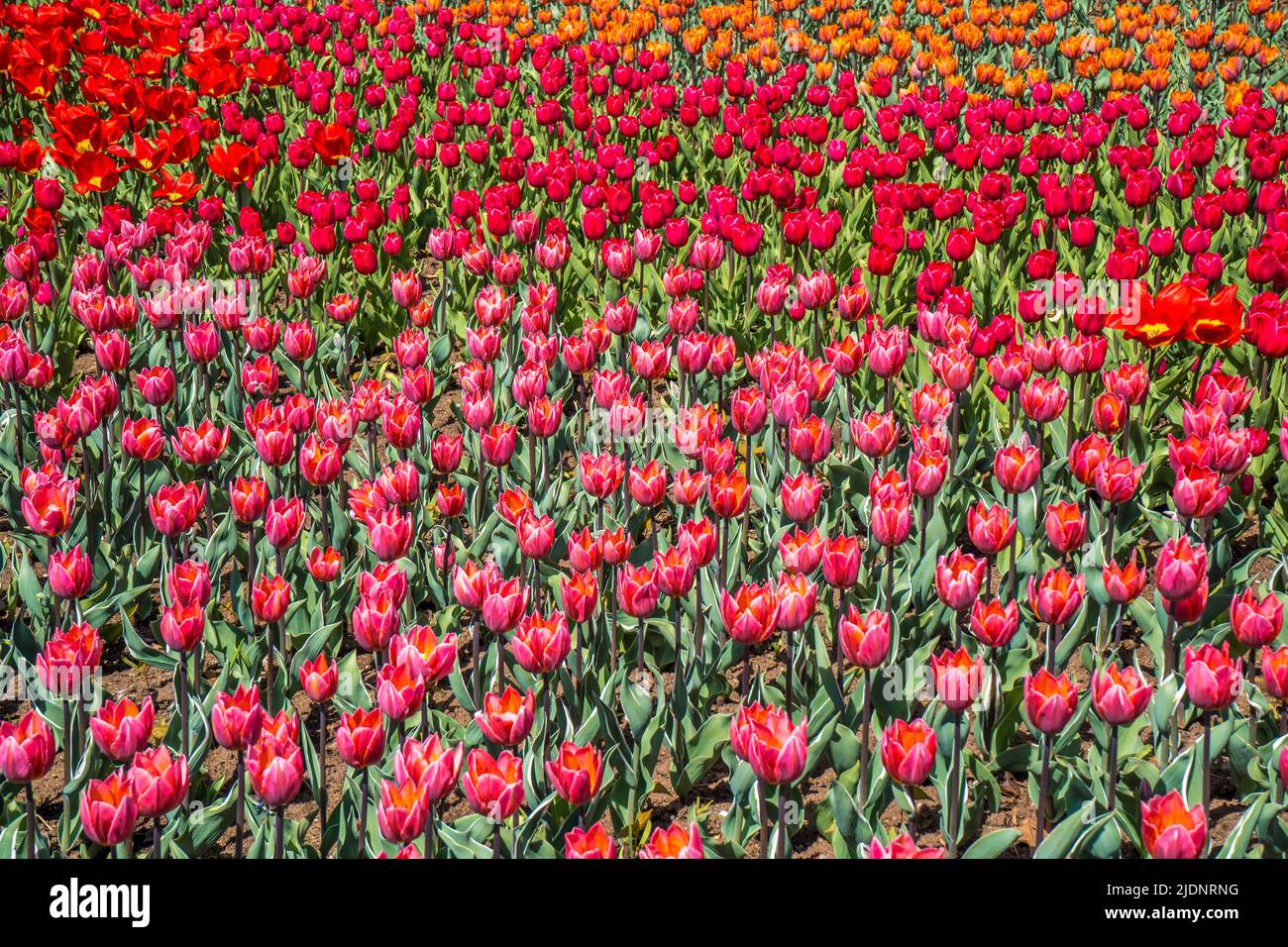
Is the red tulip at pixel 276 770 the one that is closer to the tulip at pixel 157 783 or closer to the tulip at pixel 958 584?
the tulip at pixel 157 783

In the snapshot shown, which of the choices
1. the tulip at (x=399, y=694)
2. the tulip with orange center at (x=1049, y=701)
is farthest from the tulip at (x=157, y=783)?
the tulip with orange center at (x=1049, y=701)

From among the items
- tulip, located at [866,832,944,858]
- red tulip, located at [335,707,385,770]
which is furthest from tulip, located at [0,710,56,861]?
tulip, located at [866,832,944,858]

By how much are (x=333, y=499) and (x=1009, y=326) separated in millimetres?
2250

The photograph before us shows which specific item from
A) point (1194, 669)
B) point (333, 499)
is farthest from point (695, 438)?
point (1194, 669)

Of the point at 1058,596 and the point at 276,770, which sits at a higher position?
the point at 1058,596

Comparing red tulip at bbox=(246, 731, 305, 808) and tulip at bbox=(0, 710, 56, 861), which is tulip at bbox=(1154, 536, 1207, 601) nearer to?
red tulip at bbox=(246, 731, 305, 808)

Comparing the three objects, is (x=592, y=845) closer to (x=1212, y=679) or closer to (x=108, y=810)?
(x=108, y=810)

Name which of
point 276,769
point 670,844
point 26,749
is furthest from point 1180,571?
point 26,749

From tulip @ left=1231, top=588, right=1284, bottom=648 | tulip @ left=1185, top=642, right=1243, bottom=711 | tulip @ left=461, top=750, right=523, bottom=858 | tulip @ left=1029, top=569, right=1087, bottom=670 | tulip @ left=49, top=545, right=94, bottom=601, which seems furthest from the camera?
tulip @ left=49, top=545, right=94, bottom=601

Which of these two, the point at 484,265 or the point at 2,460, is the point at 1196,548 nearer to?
the point at 484,265

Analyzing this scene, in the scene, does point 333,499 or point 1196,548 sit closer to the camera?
point 1196,548

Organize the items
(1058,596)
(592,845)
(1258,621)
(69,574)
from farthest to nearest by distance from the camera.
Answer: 1. (69,574)
2. (1058,596)
3. (1258,621)
4. (592,845)

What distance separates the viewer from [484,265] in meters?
5.63
